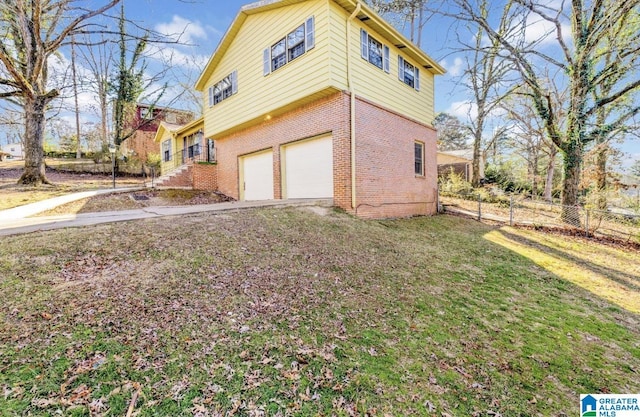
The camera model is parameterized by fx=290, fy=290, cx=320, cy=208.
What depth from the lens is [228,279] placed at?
3770 millimetres

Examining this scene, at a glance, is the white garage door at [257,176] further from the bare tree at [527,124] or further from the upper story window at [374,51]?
the bare tree at [527,124]

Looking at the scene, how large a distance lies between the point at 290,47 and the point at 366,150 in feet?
12.8

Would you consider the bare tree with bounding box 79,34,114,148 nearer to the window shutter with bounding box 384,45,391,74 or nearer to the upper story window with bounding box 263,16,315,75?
the upper story window with bounding box 263,16,315,75

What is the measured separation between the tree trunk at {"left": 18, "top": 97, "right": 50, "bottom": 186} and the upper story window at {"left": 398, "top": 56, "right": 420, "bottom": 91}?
1287 centimetres

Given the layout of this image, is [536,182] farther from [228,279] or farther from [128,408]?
[128,408]

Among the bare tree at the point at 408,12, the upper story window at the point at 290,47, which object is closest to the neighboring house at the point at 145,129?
the upper story window at the point at 290,47

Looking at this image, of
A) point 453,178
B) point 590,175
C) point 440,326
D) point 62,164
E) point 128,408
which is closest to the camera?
point 128,408

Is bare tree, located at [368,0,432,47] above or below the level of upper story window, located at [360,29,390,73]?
above

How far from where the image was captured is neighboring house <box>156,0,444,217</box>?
8.01 meters

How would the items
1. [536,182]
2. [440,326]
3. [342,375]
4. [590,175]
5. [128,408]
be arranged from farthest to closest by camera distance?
[536,182] < [590,175] < [440,326] < [342,375] < [128,408]

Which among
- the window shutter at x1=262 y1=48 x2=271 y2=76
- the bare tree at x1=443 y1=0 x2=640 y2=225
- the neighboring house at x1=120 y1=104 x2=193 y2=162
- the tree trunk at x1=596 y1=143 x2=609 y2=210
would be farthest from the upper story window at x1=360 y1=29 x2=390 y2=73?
the neighboring house at x1=120 y1=104 x2=193 y2=162

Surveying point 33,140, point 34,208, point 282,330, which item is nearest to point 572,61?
point 282,330

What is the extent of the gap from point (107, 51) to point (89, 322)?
87.3 ft

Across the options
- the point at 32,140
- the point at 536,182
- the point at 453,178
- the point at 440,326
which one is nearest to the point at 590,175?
the point at 453,178
